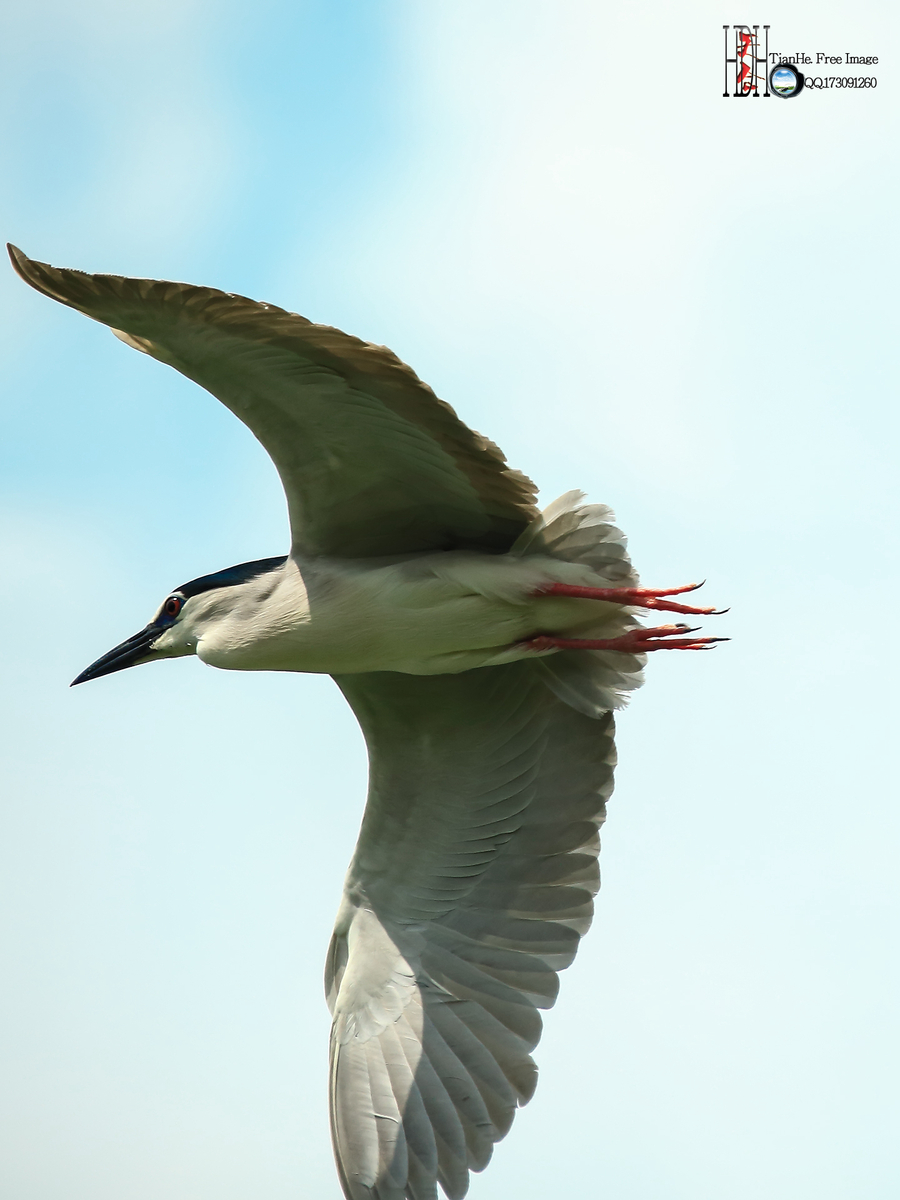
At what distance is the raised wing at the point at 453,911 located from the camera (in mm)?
6082

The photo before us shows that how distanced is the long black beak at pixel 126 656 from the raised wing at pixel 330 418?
3.27 ft

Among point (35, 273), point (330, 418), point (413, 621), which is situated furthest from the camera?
point (413, 621)

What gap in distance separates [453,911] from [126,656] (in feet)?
6.15

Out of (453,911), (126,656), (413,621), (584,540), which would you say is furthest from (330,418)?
(453,911)

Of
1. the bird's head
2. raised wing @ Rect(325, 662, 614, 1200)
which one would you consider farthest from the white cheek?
raised wing @ Rect(325, 662, 614, 1200)

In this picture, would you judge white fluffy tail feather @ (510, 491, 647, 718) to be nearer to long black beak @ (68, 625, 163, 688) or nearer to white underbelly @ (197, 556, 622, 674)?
white underbelly @ (197, 556, 622, 674)

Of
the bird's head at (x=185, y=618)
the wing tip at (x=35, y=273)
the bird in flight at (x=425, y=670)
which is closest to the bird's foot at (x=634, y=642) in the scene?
the bird in flight at (x=425, y=670)

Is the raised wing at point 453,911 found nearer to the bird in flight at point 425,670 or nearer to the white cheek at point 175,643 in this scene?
the bird in flight at point 425,670

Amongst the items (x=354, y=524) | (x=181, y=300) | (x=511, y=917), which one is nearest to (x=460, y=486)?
(x=354, y=524)

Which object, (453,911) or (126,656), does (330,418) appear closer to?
(126,656)

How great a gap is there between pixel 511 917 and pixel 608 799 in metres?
0.69

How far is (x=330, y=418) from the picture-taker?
5242 mm

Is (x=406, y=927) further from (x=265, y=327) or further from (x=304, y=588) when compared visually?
(x=265, y=327)

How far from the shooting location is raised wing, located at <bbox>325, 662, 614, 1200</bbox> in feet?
20.0
